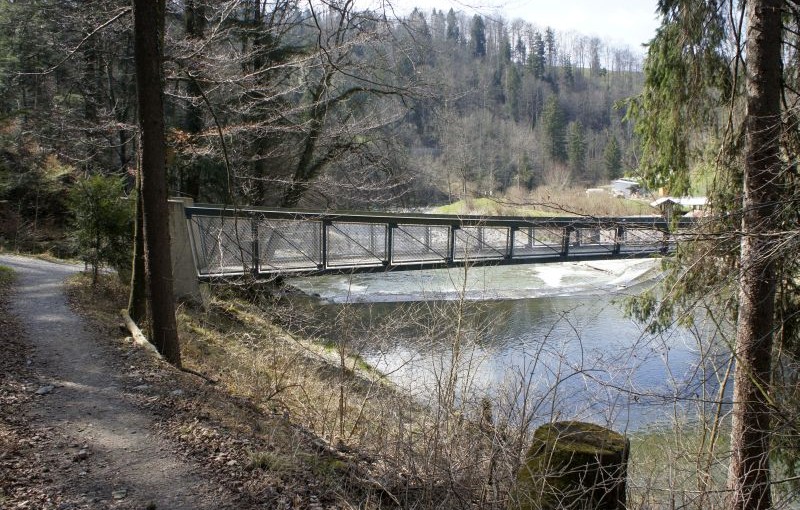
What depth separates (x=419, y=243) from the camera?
15594 mm

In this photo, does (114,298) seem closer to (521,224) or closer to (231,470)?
(231,470)

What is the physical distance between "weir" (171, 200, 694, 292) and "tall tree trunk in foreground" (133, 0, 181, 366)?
14.5 feet

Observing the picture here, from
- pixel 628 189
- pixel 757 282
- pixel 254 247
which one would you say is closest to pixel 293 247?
pixel 254 247

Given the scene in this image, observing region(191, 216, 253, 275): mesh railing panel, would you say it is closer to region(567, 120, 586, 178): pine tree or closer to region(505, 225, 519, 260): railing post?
region(505, 225, 519, 260): railing post

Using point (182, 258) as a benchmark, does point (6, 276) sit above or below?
below

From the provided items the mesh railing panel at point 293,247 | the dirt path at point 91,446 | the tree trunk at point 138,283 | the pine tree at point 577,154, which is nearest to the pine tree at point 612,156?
the mesh railing panel at point 293,247

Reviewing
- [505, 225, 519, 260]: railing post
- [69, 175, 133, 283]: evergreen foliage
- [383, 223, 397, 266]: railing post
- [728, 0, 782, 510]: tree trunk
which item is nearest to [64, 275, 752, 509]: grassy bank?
[728, 0, 782, 510]: tree trunk

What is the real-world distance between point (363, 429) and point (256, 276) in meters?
7.38

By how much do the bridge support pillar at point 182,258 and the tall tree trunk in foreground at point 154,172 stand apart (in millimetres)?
5209

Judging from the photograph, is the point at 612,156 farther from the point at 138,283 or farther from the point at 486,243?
the point at 138,283

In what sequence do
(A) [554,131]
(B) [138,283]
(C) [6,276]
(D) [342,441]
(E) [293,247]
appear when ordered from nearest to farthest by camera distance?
(D) [342,441], (B) [138,283], (C) [6,276], (E) [293,247], (A) [554,131]

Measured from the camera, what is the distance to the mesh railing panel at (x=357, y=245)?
14.9m

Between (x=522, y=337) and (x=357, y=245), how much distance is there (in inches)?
178

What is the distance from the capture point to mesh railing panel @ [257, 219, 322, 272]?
1416 cm
